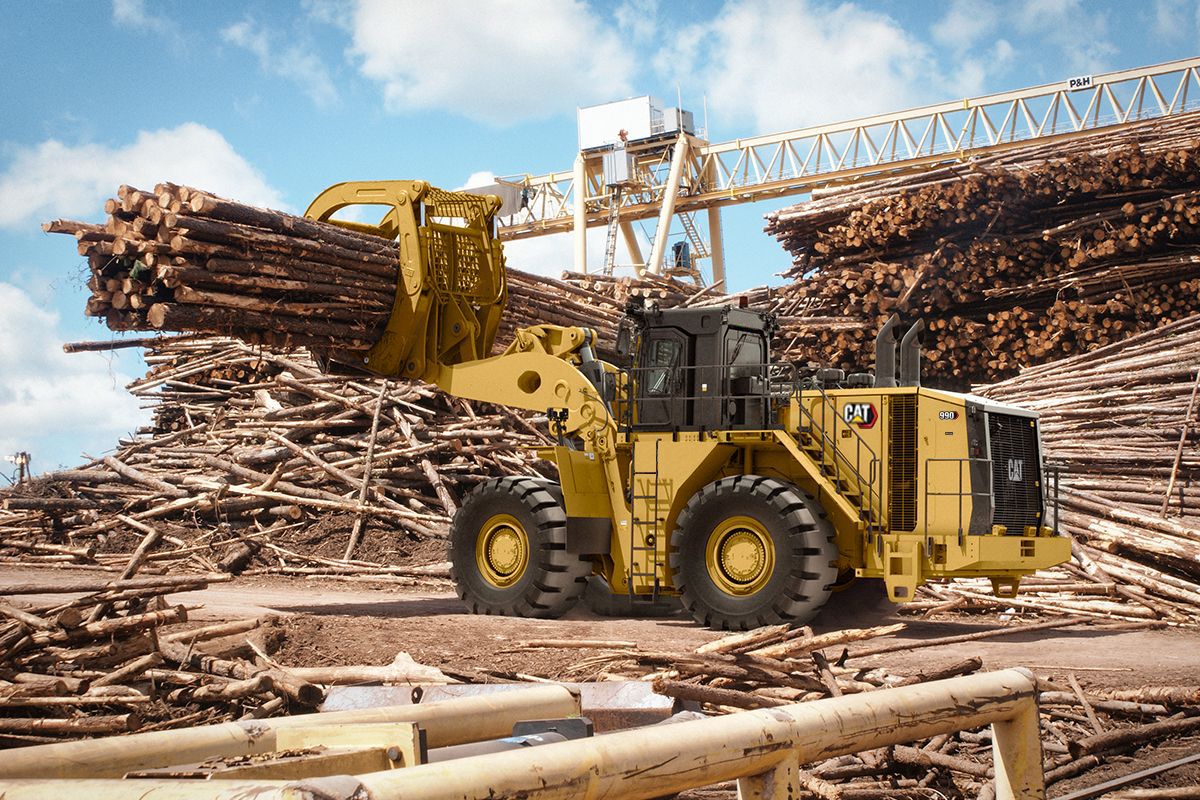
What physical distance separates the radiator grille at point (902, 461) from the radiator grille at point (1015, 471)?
74 centimetres

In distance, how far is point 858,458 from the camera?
1223 centimetres

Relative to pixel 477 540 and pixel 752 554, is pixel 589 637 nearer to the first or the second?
pixel 752 554

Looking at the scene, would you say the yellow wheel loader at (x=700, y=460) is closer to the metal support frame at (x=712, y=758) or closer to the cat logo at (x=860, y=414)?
the cat logo at (x=860, y=414)

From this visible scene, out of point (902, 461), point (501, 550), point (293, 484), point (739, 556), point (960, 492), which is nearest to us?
point (960, 492)

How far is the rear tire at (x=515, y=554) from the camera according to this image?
13.3 m

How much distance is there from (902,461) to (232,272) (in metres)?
6.76

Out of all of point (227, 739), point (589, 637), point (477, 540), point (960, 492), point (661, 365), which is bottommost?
point (589, 637)

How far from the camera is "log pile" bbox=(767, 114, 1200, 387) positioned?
2075cm

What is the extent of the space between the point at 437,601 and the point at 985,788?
10482 millimetres

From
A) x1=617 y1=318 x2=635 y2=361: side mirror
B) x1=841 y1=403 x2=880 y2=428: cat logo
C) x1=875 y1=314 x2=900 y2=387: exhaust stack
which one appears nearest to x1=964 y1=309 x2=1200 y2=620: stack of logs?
x1=875 y1=314 x2=900 y2=387: exhaust stack

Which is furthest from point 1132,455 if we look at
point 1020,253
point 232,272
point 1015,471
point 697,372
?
point 232,272

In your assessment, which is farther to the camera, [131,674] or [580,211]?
[580,211]

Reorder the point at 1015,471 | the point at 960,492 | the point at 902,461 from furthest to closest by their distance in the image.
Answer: the point at 1015,471 → the point at 902,461 → the point at 960,492

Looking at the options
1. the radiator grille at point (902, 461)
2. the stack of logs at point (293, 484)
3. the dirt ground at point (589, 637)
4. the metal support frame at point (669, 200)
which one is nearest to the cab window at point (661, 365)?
the radiator grille at point (902, 461)
